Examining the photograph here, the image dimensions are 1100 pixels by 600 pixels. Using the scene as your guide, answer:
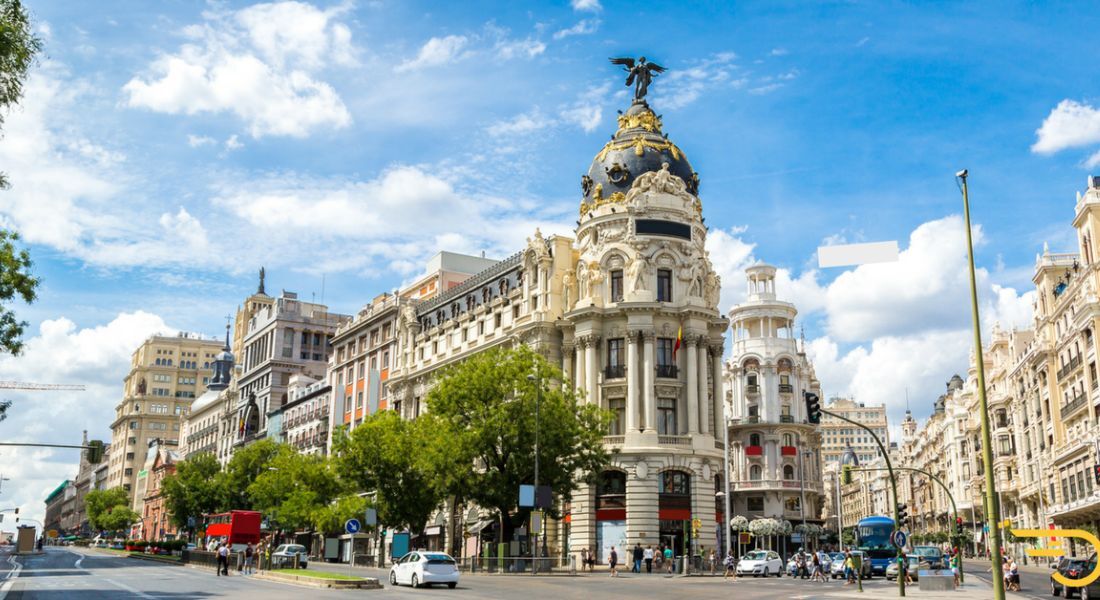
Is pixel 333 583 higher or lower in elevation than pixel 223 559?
lower

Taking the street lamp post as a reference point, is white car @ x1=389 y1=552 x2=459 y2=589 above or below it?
below

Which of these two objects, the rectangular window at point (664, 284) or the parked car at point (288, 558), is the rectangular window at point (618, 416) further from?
the parked car at point (288, 558)

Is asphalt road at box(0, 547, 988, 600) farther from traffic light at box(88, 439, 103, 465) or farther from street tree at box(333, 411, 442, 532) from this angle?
street tree at box(333, 411, 442, 532)

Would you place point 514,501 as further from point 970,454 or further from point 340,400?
point 970,454

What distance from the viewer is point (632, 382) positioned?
64562 millimetres

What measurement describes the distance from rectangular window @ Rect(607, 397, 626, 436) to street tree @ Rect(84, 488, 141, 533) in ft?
400

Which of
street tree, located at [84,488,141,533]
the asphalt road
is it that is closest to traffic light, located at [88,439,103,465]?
the asphalt road

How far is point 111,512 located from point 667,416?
433 ft

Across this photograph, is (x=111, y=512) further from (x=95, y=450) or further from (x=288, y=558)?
(x=95, y=450)

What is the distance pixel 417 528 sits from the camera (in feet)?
193

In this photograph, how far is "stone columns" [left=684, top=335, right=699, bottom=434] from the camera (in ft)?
213

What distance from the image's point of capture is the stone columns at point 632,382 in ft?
210

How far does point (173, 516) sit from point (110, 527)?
2391 inches

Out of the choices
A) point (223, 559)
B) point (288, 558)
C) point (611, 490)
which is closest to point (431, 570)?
point (223, 559)
